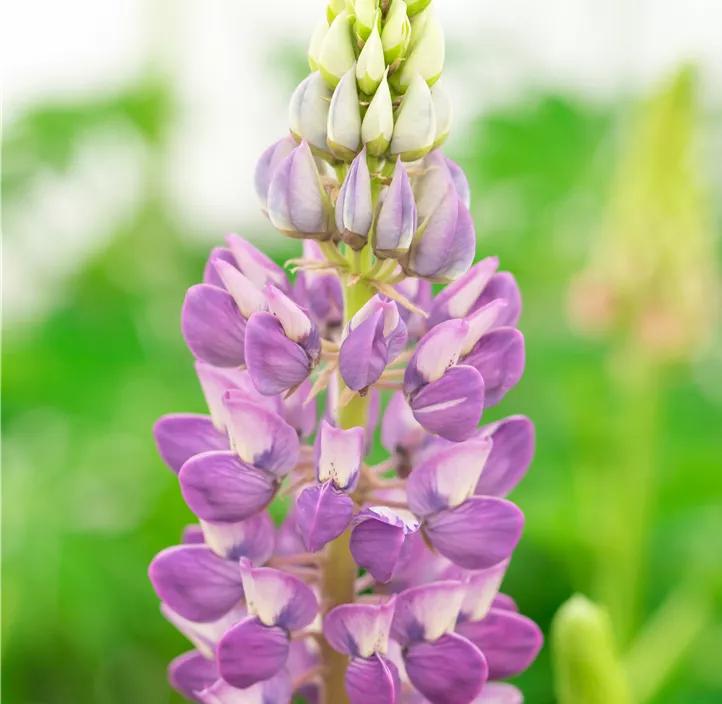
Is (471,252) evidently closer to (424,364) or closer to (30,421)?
(424,364)

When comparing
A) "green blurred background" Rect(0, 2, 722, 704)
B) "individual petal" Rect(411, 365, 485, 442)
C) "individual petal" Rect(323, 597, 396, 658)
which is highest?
"individual petal" Rect(411, 365, 485, 442)

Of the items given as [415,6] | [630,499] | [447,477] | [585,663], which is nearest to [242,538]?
[447,477]

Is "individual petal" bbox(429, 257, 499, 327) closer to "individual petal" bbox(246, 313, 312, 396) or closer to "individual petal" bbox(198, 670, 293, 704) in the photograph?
"individual petal" bbox(246, 313, 312, 396)

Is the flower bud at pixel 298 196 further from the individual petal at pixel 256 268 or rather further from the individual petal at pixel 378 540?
the individual petal at pixel 378 540

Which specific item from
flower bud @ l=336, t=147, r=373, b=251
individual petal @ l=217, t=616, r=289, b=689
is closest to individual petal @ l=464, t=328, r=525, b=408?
flower bud @ l=336, t=147, r=373, b=251

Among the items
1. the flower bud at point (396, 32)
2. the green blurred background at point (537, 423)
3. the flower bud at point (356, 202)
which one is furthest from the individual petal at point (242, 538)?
the green blurred background at point (537, 423)

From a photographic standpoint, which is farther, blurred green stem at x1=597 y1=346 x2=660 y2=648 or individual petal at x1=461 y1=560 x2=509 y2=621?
blurred green stem at x1=597 y1=346 x2=660 y2=648

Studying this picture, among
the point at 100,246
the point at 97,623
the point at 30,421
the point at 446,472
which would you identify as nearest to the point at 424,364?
the point at 446,472
